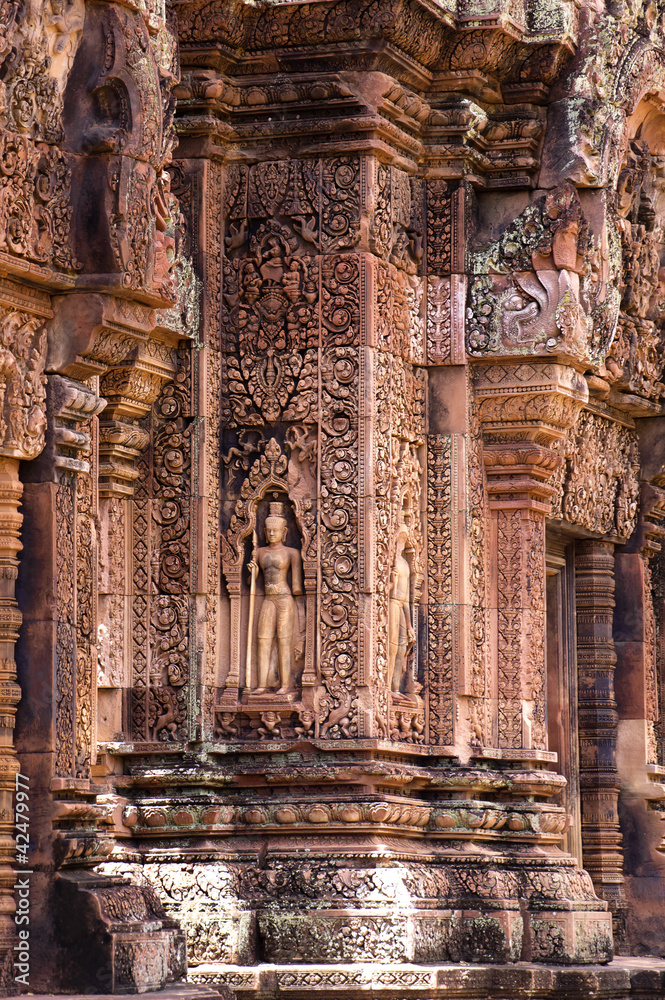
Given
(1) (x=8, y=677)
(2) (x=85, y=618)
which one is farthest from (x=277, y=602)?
(1) (x=8, y=677)

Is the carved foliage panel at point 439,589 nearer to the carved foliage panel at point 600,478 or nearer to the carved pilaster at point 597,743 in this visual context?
the carved foliage panel at point 600,478

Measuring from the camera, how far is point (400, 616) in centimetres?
1609

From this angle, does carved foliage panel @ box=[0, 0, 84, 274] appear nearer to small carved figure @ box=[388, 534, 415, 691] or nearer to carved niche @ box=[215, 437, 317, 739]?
carved niche @ box=[215, 437, 317, 739]

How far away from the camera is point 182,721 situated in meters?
15.5

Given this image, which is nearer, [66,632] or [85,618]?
[66,632]

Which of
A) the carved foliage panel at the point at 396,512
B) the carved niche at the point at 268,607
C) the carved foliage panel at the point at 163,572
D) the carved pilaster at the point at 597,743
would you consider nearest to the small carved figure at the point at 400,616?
the carved foliage panel at the point at 396,512

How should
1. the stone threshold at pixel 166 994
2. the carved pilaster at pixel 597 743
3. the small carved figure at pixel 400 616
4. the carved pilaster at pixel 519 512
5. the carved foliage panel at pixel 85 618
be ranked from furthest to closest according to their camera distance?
1. the carved pilaster at pixel 597 743
2. the carved pilaster at pixel 519 512
3. the small carved figure at pixel 400 616
4. the carved foliage panel at pixel 85 618
5. the stone threshold at pixel 166 994

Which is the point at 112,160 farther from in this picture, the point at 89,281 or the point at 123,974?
the point at 123,974

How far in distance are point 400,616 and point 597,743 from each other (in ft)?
12.7

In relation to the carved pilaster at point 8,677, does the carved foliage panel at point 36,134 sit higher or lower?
higher

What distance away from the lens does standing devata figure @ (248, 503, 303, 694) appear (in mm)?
15672

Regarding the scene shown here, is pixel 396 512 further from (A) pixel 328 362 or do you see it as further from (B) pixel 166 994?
(B) pixel 166 994

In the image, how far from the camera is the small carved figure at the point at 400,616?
1595 centimetres

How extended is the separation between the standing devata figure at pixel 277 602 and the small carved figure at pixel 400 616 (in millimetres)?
674
